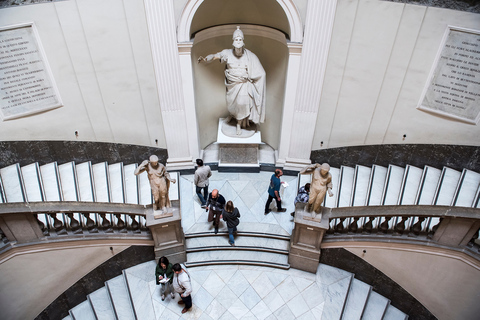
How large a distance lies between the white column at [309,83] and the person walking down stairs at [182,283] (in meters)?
3.85

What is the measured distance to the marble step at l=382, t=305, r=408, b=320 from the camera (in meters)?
6.53

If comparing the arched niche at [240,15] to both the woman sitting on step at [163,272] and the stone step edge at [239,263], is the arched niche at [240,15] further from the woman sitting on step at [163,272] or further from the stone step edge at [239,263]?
the stone step edge at [239,263]

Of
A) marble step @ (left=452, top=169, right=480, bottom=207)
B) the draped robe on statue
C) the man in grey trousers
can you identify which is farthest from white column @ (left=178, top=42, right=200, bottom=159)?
marble step @ (left=452, top=169, right=480, bottom=207)

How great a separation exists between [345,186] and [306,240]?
2.18m

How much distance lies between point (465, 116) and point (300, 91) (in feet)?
11.1

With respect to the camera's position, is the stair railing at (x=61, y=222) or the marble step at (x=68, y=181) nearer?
the stair railing at (x=61, y=222)

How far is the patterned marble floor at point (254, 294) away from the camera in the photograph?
6.17m

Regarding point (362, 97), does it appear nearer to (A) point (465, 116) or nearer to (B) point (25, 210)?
(A) point (465, 116)

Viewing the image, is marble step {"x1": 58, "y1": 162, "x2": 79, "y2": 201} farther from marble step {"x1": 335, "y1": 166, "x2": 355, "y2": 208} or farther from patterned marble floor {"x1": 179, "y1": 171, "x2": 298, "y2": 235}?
marble step {"x1": 335, "y1": 166, "x2": 355, "y2": 208}

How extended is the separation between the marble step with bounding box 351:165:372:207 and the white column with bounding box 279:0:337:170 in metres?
1.18

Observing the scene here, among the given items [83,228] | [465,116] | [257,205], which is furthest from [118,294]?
[465,116]

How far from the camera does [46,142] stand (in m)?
8.01

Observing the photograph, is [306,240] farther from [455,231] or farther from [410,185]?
[410,185]

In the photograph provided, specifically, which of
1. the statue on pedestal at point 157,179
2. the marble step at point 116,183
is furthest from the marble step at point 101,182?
the statue on pedestal at point 157,179
